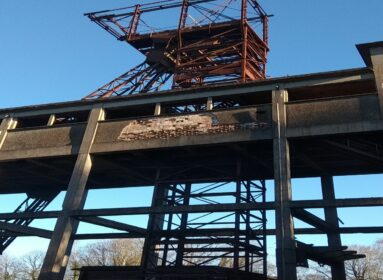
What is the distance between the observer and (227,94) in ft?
47.2

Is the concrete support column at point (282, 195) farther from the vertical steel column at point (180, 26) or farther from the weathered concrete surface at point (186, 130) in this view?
the vertical steel column at point (180, 26)

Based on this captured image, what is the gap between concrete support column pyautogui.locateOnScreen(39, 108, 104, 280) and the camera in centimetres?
1316

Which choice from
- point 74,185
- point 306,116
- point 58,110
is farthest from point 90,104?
point 306,116

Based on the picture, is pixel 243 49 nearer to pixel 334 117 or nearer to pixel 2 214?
pixel 334 117

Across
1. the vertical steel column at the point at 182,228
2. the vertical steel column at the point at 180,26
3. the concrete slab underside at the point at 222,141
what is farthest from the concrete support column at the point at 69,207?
the vertical steel column at the point at 180,26

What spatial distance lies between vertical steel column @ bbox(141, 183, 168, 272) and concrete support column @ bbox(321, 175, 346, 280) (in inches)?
257

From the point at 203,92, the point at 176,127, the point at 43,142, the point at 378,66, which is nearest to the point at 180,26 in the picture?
the point at 203,92

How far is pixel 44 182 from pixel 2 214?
4.30 meters

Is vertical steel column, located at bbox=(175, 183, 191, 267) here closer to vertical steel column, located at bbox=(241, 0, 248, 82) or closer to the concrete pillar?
vertical steel column, located at bbox=(241, 0, 248, 82)

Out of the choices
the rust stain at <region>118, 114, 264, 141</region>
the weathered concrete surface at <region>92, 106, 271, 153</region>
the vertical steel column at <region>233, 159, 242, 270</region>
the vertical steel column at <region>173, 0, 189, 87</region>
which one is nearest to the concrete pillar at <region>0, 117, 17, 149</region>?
the weathered concrete surface at <region>92, 106, 271, 153</region>

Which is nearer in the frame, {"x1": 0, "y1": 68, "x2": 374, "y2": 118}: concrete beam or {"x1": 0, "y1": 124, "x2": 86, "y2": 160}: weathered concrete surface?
{"x1": 0, "y1": 68, "x2": 374, "y2": 118}: concrete beam

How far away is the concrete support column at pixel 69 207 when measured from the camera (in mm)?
13164

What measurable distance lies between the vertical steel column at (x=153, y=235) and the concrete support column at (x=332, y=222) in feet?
21.5

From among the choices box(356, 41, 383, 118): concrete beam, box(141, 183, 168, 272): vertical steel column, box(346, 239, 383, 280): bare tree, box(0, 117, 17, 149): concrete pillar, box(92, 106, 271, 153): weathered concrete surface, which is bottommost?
box(141, 183, 168, 272): vertical steel column
